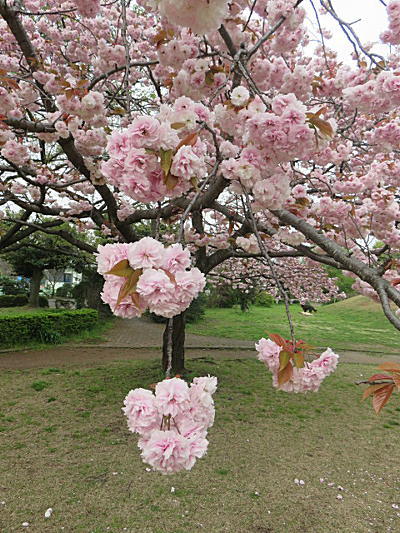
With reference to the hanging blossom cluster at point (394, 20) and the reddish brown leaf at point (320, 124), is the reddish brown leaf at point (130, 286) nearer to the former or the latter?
the reddish brown leaf at point (320, 124)

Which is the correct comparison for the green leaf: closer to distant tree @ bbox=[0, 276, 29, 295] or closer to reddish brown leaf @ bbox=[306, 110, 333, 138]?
reddish brown leaf @ bbox=[306, 110, 333, 138]

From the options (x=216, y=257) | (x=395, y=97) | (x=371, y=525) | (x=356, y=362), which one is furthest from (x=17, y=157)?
(x=356, y=362)

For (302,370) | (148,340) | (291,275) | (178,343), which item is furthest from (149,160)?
(148,340)

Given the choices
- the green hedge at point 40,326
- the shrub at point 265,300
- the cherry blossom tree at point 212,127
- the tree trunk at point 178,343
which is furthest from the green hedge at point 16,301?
the shrub at point 265,300

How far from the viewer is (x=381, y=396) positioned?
1.29 m

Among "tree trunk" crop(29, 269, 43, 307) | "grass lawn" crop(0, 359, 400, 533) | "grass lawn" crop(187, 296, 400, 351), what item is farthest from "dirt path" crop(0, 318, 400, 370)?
"tree trunk" crop(29, 269, 43, 307)

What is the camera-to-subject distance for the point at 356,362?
8836 millimetres

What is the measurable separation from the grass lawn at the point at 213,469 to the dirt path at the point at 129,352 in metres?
1.54

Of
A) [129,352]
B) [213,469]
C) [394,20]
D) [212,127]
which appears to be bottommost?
[213,469]

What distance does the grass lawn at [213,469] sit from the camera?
8.39 feet

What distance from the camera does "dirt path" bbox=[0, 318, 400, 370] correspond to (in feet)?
22.8

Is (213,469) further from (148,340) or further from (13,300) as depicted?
(13,300)

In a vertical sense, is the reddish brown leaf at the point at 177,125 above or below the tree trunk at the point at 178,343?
above

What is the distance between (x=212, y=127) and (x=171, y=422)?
51.5 inches
